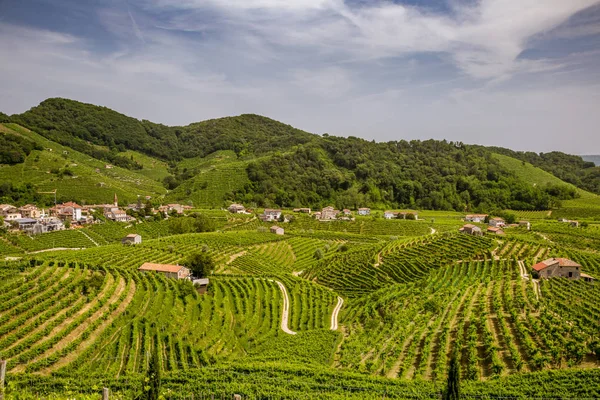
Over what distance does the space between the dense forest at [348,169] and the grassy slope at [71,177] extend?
10.9 meters

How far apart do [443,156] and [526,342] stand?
117306mm

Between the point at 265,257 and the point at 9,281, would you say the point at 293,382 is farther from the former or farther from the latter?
the point at 265,257

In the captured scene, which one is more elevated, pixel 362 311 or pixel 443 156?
pixel 443 156

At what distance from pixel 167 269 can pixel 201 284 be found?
166 inches

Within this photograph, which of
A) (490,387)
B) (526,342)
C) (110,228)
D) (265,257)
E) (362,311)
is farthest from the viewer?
(110,228)

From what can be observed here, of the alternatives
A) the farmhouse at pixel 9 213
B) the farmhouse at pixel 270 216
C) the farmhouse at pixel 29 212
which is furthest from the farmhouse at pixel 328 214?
the farmhouse at pixel 9 213

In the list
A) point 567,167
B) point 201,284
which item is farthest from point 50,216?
point 567,167

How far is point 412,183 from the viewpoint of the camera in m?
117

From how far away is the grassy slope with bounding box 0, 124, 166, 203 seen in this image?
86.4 metres

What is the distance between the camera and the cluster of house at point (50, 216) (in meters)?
60.4

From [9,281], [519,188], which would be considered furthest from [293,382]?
[519,188]

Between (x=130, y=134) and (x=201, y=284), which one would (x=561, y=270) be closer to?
(x=201, y=284)

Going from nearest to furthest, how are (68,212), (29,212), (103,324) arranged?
(103,324), (29,212), (68,212)

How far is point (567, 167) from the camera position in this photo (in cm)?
16275
